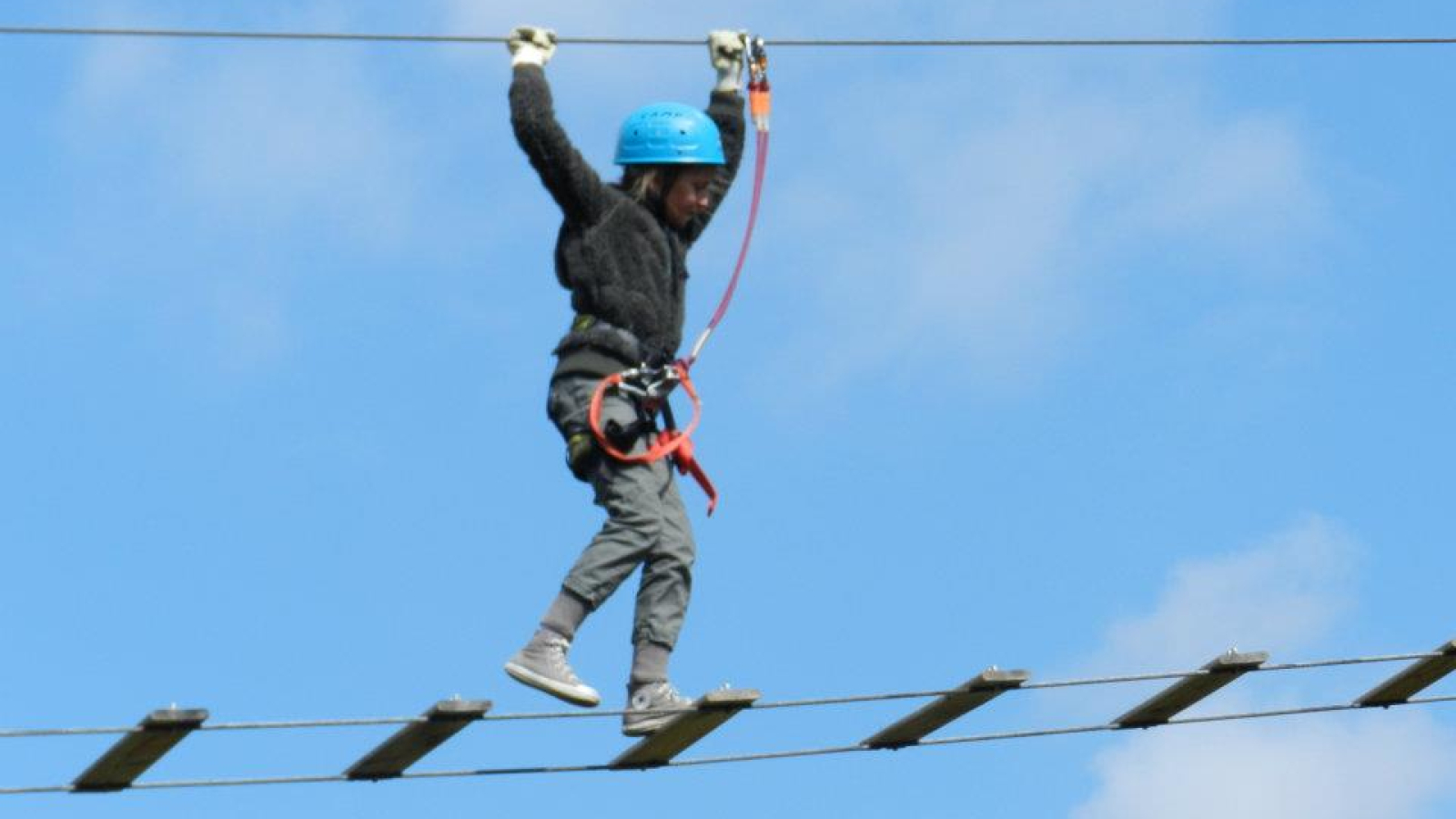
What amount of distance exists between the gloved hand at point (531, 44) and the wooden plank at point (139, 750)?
2440mm

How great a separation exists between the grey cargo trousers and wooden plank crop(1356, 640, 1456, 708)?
3194mm

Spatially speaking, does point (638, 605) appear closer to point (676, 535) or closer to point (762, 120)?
point (676, 535)

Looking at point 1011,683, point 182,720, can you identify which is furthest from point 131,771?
point 1011,683

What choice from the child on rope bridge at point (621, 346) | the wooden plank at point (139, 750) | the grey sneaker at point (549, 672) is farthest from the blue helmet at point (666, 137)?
the wooden plank at point (139, 750)

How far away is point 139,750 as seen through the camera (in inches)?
384

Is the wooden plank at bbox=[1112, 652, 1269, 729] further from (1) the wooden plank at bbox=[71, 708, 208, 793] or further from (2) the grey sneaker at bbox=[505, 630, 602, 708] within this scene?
(1) the wooden plank at bbox=[71, 708, 208, 793]

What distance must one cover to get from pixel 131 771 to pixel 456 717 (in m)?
1.04

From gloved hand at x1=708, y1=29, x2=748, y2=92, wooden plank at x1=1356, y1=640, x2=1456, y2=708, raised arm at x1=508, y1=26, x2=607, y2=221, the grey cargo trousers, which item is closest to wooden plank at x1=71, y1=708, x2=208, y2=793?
the grey cargo trousers

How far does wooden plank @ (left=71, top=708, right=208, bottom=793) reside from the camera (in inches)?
372

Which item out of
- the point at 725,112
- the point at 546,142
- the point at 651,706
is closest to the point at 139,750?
A: the point at 651,706

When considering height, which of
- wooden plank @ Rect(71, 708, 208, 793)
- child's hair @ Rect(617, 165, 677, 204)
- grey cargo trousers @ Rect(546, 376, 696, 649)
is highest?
child's hair @ Rect(617, 165, 677, 204)

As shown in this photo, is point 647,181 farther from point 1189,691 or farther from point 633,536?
point 1189,691

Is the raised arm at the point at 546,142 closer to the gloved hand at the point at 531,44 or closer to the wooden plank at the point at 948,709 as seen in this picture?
the gloved hand at the point at 531,44

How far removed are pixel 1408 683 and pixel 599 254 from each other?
3927mm
